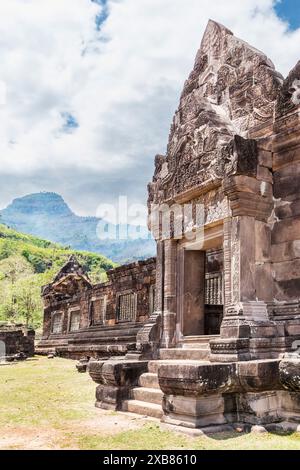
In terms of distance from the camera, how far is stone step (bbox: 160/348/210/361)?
24.5 ft

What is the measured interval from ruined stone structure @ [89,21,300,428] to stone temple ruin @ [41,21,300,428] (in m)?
0.02

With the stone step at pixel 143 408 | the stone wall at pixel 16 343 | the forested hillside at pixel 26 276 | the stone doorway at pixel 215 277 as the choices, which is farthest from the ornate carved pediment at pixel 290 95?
the forested hillside at pixel 26 276

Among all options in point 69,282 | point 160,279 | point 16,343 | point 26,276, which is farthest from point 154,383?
point 26,276

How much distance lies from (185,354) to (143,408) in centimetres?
122

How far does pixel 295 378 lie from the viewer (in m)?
5.71

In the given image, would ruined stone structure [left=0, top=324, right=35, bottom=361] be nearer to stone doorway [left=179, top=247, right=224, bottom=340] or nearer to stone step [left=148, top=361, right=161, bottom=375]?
stone doorway [left=179, top=247, right=224, bottom=340]

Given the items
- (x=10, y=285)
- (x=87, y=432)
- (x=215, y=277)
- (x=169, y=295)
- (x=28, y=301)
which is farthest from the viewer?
(x=10, y=285)

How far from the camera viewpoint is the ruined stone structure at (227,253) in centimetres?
599

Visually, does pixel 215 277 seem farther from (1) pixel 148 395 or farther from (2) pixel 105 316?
(2) pixel 105 316

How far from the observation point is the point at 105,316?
2117cm

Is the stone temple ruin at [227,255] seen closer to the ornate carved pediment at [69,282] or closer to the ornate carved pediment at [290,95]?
the ornate carved pediment at [290,95]

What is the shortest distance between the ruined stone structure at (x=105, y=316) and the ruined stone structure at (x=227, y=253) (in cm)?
584
